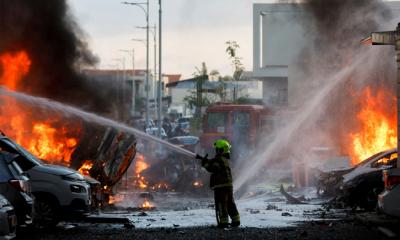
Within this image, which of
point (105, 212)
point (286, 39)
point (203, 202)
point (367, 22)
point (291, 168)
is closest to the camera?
point (105, 212)

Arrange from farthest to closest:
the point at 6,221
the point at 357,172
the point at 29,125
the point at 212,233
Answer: the point at 29,125 → the point at 357,172 → the point at 212,233 → the point at 6,221

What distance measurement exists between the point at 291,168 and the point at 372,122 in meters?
2.97

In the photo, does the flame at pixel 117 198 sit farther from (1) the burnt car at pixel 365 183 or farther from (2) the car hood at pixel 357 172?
(2) the car hood at pixel 357 172

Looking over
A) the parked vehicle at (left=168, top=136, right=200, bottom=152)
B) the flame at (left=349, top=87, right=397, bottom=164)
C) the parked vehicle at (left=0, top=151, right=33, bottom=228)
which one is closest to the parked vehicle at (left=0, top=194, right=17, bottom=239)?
the parked vehicle at (left=0, top=151, right=33, bottom=228)

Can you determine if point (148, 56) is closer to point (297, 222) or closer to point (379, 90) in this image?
point (379, 90)

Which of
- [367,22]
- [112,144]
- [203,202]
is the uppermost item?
[367,22]

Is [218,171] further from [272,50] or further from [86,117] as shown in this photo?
[272,50]

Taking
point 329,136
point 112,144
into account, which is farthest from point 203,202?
point 329,136

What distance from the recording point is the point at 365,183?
1692 centimetres

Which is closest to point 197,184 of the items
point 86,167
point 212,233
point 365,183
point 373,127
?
point 86,167

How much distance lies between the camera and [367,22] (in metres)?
28.5

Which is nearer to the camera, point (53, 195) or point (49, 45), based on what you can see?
point (53, 195)

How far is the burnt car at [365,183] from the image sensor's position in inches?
663

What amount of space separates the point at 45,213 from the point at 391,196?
18.4 feet
